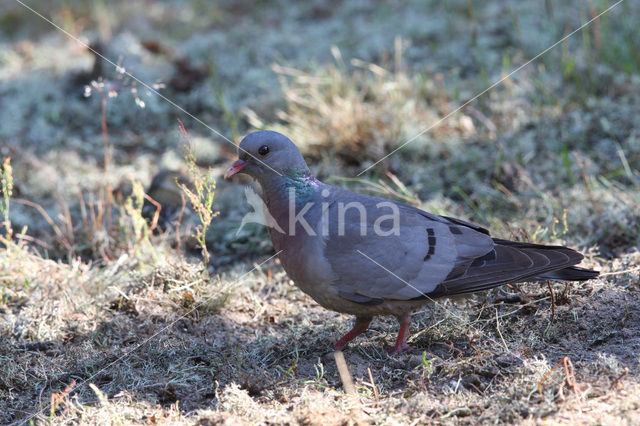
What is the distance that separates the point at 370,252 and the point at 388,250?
91 mm

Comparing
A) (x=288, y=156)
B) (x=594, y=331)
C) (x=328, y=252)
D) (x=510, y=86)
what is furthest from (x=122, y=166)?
(x=594, y=331)

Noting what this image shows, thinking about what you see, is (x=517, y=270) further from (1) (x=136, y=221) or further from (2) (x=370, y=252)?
(1) (x=136, y=221)

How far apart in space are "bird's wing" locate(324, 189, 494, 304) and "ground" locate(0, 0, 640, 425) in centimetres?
34

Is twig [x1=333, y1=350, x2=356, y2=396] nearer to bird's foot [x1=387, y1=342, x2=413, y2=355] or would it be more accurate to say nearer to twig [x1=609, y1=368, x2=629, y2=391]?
bird's foot [x1=387, y1=342, x2=413, y2=355]

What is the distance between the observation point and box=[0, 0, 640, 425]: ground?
8.86 feet

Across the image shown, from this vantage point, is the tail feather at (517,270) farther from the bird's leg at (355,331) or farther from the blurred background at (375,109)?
the blurred background at (375,109)

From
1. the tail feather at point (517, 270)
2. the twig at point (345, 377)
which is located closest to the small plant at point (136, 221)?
the twig at point (345, 377)

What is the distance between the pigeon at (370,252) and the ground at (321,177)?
252 millimetres

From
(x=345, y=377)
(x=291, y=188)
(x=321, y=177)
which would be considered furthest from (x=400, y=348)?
(x=321, y=177)

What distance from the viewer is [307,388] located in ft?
8.93

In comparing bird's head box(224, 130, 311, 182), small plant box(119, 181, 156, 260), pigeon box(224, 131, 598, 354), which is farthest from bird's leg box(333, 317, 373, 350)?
small plant box(119, 181, 156, 260)

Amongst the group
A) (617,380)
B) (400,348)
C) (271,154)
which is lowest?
(400,348)

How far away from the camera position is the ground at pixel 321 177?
2.70 metres

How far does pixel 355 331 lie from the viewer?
3086 mm
